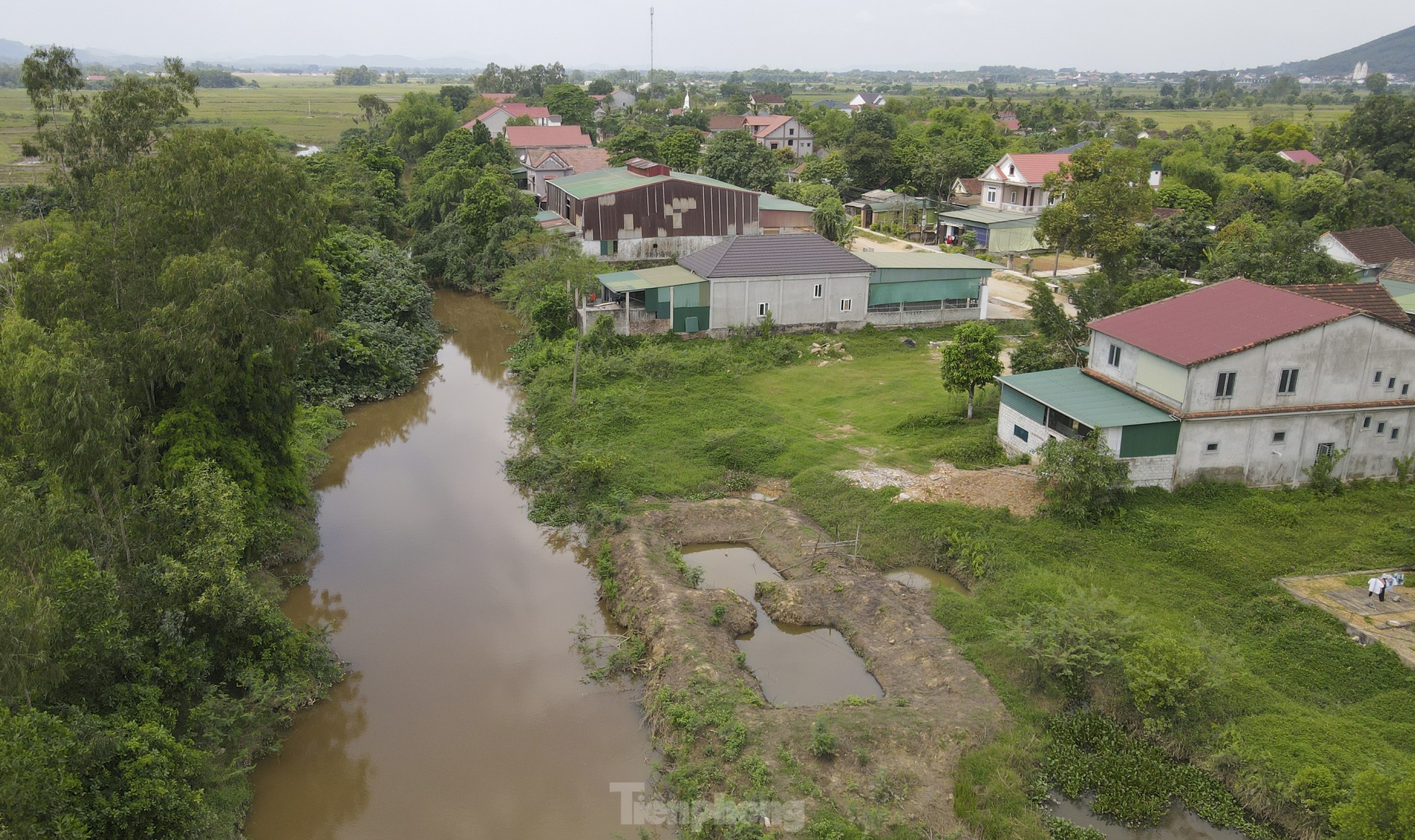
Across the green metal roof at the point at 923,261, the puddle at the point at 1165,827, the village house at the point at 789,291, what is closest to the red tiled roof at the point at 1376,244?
the green metal roof at the point at 923,261

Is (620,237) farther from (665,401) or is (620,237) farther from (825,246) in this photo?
(665,401)

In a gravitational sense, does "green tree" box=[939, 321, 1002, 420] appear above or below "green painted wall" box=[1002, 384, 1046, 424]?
above

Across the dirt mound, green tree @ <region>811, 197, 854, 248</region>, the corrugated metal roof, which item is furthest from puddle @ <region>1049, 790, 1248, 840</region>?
green tree @ <region>811, 197, 854, 248</region>

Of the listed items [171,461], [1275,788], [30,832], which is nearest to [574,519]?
[171,461]

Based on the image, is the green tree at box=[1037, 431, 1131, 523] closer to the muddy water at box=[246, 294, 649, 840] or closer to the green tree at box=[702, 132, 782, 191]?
the muddy water at box=[246, 294, 649, 840]

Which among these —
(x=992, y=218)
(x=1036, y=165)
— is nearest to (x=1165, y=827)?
(x=992, y=218)

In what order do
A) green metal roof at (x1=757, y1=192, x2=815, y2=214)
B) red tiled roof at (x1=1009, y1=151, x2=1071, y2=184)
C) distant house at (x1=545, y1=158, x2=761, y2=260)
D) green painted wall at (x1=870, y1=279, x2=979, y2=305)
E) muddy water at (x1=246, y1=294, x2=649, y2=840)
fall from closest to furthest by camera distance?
muddy water at (x1=246, y1=294, x2=649, y2=840), green painted wall at (x1=870, y1=279, x2=979, y2=305), distant house at (x1=545, y1=158, x2=761, y2=260), green metal roof at (x1=757, y1=192, x2=815, y2=214), red tiled roof at (x1=1009, y1=151, x2=1071, y2=184)
